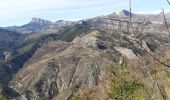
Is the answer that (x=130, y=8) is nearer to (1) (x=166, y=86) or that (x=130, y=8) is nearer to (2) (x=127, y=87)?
(2) (x=127, y=87)

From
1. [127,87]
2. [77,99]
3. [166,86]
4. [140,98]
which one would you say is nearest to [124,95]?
[127,87]

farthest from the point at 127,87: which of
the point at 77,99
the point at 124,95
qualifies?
the point at 77,99

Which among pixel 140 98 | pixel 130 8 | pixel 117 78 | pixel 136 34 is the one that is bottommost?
pixel 140 98

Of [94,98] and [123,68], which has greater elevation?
[123,68]

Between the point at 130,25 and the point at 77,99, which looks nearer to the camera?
the point at 130,25

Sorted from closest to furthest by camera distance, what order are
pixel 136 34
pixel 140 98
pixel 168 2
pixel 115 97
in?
pixel 168 2
pixel 136 34
pixel 115 97
pixel 140 98

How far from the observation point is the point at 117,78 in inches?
3108

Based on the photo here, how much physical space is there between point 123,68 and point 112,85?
506 centimetres

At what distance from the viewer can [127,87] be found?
8094 cm

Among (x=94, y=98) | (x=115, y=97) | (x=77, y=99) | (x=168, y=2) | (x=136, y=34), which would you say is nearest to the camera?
(x=168, y=2)

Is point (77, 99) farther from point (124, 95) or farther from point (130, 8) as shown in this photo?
point (130, 8)

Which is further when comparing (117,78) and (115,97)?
(115,97)

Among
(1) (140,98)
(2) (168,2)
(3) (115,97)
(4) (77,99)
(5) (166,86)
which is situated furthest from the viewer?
(4) (77,99)

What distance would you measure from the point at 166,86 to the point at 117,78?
28.2m
